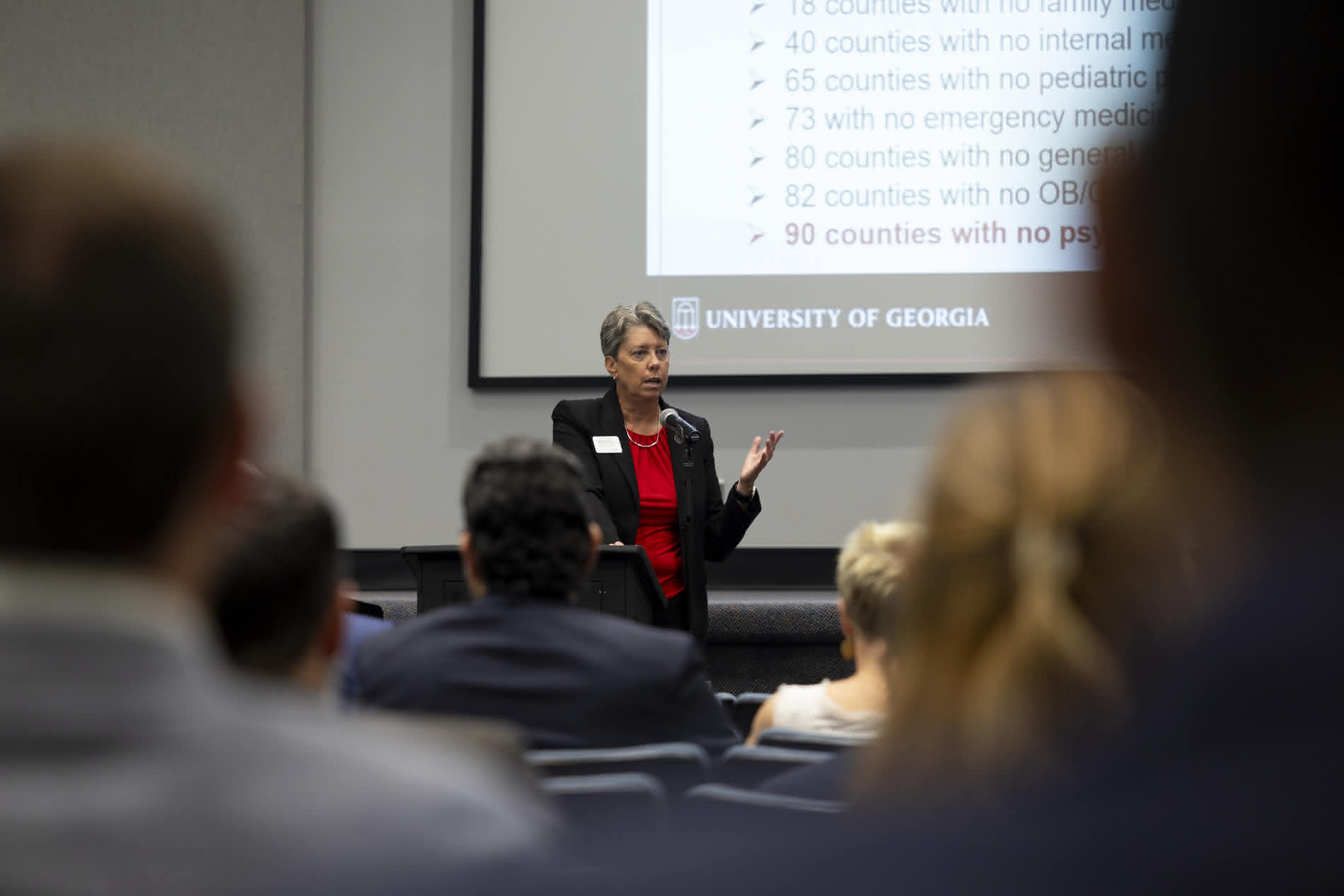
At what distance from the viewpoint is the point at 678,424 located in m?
3.93

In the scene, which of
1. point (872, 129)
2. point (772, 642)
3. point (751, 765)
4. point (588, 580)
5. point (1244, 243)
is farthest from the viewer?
point (872, 129)

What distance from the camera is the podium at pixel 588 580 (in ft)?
10.1

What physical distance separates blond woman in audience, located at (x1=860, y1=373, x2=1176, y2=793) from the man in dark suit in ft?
3.48

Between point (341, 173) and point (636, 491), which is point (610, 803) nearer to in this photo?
point (636, 491)

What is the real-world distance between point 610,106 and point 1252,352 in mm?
5054

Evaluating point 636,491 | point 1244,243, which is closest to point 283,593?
point 1244,243

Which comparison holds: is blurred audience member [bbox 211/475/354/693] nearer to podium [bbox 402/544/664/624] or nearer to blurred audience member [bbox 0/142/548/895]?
blurred audience member [bbox 0/142/548/895]

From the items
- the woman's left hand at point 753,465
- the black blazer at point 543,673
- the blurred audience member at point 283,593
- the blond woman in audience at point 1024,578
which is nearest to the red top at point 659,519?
the woman's left hand at point 753,465

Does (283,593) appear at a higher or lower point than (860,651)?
higher

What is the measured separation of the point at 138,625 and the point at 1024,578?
0.44 meters

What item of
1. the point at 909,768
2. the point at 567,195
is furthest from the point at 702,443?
the point at 909,768

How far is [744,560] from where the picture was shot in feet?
17.3

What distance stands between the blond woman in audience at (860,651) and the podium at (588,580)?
93 cm

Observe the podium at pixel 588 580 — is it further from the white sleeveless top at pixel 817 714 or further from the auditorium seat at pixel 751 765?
the auditorium seat at pixel 751 765
